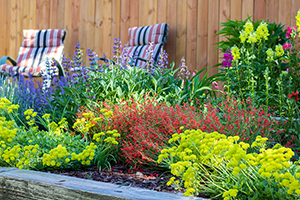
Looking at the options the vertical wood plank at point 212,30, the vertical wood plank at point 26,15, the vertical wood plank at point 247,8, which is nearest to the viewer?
the vertical wood plank at point 247,8

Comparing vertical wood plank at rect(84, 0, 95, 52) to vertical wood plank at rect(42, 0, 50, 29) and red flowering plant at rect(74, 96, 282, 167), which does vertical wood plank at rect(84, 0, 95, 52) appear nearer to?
vertical wood plank at rect(42, 0, 50, 29)

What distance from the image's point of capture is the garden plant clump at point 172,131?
1.22 meters

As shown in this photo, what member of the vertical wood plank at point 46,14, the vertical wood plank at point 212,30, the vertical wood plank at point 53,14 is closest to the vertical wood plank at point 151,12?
the vertical wood plank at point 212,30

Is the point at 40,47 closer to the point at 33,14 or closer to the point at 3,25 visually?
the point at 33,14

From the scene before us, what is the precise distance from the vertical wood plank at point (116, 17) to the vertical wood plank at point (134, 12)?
0.82 feet

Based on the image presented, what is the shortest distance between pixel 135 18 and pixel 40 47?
2.07m

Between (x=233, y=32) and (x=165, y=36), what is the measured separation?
4.21ft

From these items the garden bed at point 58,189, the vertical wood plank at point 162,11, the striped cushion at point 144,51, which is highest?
the vertical wood plank at point 162,11

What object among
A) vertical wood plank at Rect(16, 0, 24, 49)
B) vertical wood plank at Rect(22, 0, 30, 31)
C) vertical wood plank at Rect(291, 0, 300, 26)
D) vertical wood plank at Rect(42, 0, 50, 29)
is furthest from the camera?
vertical wood plank at Rect(16, 0, 24, 49)

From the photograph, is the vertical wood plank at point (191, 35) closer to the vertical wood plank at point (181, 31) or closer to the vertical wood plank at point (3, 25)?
the vertical wood plank at point (181, 31)

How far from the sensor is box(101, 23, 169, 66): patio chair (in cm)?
453

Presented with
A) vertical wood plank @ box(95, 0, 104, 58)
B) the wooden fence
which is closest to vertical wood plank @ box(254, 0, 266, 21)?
the wooden fence

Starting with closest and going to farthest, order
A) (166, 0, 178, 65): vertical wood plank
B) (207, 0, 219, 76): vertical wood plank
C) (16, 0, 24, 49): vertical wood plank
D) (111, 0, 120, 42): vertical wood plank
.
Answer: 1. (207, 0, 219, 76): vertical wood plank
2. (166, 0, 178, 65): vertical wood plank
3. (111, 0, 120, 42): vertical wood plank
4. (16, 0, 24, 49): vertical wood plank

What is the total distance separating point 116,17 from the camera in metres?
5.37
